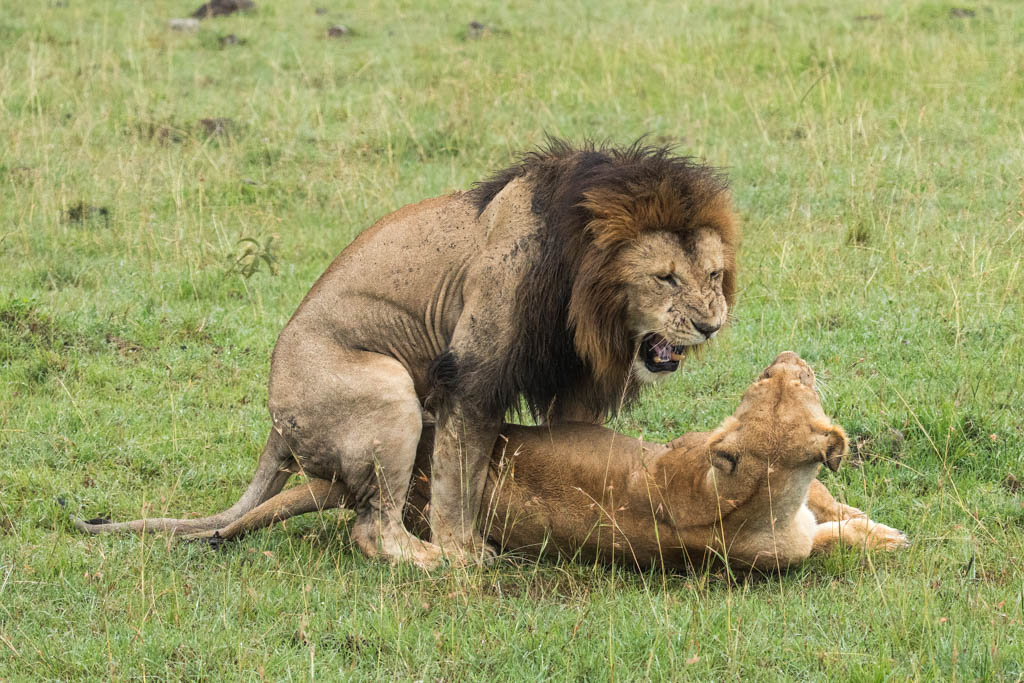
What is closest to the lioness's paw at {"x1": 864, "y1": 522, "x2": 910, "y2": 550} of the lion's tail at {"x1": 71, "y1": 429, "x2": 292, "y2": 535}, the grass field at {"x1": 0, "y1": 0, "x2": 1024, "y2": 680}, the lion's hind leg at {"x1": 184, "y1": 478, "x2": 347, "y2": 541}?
the grass field at {"x1": 0, "y1": 0, "x2": 1024, "y2": 680}

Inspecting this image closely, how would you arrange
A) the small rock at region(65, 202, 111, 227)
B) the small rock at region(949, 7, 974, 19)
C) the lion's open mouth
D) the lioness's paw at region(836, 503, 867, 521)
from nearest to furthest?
1. the lion's open mouth
2. the lioness's paw at region(836, 503, 867, 521)
3. the small rock at region(65, 202, 111, 227)
4. the small rock at region(949, 7, 974, 19)

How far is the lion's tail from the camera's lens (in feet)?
15.9

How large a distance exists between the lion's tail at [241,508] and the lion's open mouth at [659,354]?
1549mm

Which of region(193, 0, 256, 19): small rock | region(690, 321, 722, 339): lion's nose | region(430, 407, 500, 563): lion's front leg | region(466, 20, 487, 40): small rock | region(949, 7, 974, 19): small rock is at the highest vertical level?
region(949, 7, 974, 19): small rock

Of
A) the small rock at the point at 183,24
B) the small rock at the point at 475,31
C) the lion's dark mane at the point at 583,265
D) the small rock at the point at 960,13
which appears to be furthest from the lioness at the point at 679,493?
the small rock at the point at 183,24

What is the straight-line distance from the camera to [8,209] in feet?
28.8

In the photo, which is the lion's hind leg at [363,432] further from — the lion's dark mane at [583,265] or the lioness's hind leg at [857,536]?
the lioness's hind leg at [857,536]

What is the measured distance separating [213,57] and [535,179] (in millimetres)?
9195

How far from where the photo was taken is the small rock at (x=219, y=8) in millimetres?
15222

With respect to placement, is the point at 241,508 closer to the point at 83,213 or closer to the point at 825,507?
the point at 825,507

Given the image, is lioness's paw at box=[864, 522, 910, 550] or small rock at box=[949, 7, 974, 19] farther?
small rock at box=[949, 7, 974, 19]

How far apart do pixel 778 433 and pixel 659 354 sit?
679 mm

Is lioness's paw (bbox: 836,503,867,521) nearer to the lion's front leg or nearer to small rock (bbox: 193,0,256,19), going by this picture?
the lion's front leg

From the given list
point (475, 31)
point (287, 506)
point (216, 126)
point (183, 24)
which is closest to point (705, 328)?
point (287, 506)
